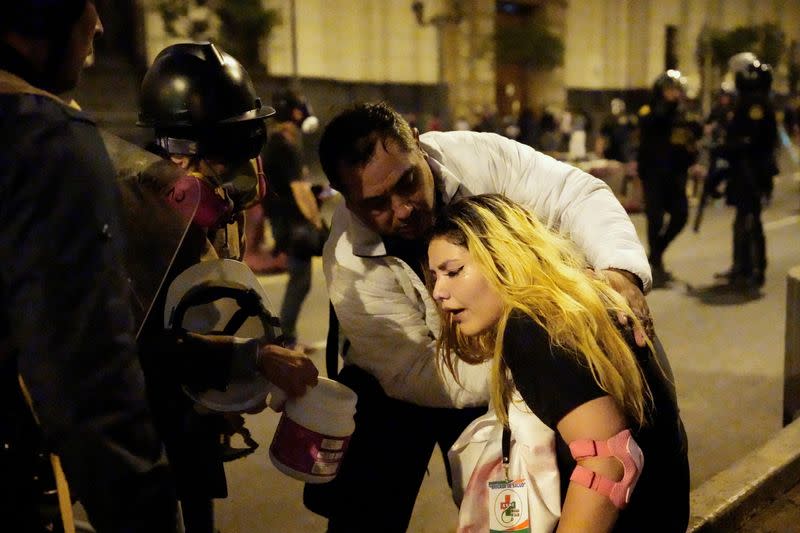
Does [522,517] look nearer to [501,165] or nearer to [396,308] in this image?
[396,308]

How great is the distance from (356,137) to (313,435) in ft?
2.74

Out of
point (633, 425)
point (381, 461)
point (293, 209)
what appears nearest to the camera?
point (633, 425)

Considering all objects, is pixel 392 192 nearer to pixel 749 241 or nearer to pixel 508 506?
pixel 508 506

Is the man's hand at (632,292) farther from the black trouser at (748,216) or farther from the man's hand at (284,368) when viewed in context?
the black trouser at (748,216)

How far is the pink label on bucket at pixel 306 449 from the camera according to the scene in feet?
7.16

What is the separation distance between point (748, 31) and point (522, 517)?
34.4m

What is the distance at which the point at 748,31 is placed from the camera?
32.5m

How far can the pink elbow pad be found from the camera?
1.83 metres

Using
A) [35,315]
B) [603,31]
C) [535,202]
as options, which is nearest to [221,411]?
[35,315]

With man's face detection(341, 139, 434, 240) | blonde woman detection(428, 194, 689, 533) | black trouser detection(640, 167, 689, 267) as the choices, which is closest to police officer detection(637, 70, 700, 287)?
black trouser detection(640, 167, 689, 267)

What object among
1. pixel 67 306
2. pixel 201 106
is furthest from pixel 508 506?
pixel 201 106

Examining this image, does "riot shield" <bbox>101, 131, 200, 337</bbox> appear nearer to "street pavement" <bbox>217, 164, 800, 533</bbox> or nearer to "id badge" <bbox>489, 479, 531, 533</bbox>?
"id badge" <bbox>489, 479, 531, 533</bbox>

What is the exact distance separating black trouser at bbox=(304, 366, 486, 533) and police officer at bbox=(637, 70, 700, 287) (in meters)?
6.19

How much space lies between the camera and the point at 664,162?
27.8 ft
